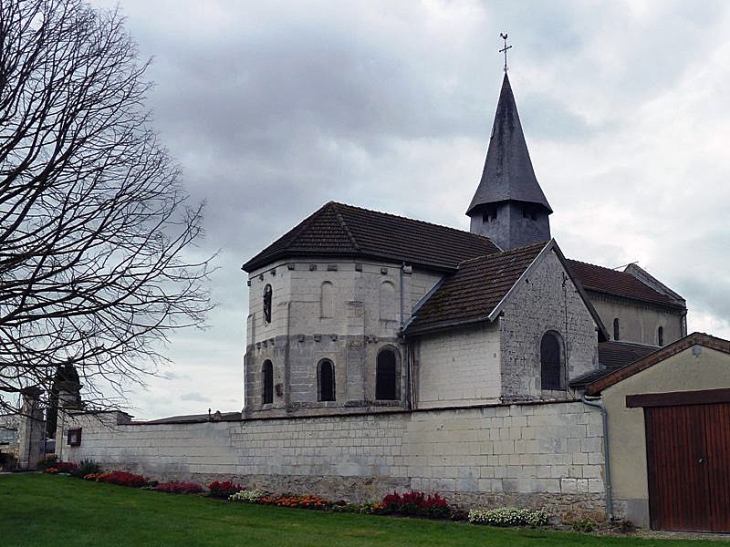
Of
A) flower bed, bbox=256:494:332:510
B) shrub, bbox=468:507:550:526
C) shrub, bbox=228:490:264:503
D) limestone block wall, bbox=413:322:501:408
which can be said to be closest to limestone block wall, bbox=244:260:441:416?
limestone block wall, bbox=413:322:501:408

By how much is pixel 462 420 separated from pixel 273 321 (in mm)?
13866

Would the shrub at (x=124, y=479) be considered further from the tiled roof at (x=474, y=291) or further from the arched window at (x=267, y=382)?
the tiled roof at (x=474, y=291)

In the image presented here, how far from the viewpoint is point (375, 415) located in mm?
20969

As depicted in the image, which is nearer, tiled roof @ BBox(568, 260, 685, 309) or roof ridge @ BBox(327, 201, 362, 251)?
roof ridge @ BBox(327, 201, 362, 251)

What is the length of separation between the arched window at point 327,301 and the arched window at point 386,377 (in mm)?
2404

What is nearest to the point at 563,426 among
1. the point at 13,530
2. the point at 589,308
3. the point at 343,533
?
the point at 343,533

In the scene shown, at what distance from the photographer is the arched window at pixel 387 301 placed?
31562 millimetres

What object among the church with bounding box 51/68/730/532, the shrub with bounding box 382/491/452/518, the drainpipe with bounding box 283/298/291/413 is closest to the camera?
the church with bounding box 51/68/730/532

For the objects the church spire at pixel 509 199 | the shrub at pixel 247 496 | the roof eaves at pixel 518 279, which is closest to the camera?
the shrub at pixel 247 496

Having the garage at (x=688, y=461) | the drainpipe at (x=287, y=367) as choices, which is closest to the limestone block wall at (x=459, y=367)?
the drainpipe at (x=287, y=367)

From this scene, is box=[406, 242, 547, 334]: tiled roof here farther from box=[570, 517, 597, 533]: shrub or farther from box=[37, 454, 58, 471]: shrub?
box=[37, 454, 58, 471]: shrub

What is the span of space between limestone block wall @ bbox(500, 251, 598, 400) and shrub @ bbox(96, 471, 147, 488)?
11917 millimetres

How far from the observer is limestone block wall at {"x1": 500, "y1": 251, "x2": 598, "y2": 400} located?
28.4 m

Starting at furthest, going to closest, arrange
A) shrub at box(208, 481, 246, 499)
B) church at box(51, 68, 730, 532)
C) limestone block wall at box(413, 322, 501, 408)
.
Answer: limestone block wall at box(413, 322, 501, 408) → shrub at box(208, 481, 246, 499) → church at box(51, 68, 730, 532)
